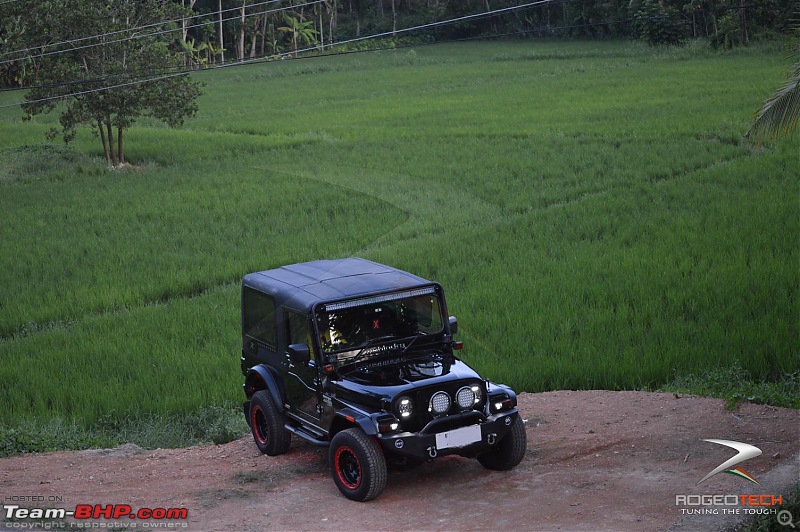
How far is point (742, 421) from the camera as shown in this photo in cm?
899

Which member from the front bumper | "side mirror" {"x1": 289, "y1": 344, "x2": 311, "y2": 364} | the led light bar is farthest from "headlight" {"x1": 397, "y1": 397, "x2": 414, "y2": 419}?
the led light bar

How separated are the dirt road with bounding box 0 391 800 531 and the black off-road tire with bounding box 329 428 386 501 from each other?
0.10 meters

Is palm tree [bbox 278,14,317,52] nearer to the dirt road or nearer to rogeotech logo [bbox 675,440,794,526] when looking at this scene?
the dirt road

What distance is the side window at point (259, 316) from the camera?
29.8 ft

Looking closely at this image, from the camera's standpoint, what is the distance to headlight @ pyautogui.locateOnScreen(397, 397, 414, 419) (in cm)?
770

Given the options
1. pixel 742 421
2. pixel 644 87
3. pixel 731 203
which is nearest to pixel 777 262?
pixel 731 203

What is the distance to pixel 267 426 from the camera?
9047 millimetres

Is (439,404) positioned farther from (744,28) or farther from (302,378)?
(744,28)

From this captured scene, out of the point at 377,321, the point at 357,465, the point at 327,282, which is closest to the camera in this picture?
the point at 357,465

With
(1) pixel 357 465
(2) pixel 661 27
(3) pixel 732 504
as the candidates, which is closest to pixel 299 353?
(1) pixel 357 465

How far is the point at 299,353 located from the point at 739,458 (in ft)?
11.6

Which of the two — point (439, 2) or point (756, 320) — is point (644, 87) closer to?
point (756, 320)

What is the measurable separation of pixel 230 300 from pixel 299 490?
8.50m

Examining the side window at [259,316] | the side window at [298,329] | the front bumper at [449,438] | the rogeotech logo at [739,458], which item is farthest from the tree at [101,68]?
the rogeotech logo at [739,458]
